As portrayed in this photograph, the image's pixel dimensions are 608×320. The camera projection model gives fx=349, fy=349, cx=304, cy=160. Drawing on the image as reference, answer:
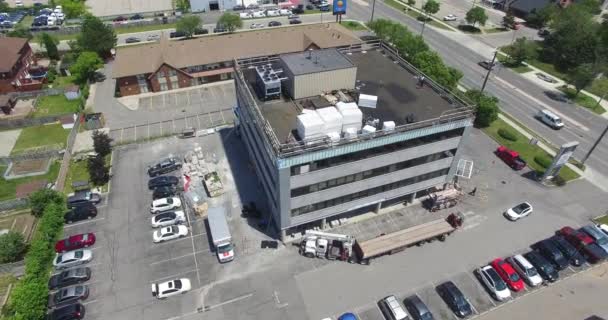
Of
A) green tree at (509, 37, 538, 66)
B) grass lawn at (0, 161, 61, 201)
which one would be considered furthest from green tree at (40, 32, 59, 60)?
green tree at (509, 37, 538, 66)

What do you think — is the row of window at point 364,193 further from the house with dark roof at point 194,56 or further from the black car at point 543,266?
the house with dark roof at point 194,56

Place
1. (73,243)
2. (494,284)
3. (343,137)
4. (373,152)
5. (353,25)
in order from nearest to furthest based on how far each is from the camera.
Result: (343,137) < (494,284) < (373,152) < (73,243) < (353,25)

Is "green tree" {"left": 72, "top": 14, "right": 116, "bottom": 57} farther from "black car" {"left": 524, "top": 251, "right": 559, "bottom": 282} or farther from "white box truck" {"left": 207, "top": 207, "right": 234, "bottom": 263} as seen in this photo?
"black car" {"left": 524, "top": 251, "right": 559, "bottom": 282}

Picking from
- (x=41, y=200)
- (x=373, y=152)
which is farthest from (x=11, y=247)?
(x=373, y=152)

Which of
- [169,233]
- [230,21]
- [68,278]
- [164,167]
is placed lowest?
[68,278]

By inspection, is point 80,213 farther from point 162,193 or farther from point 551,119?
point 551,119

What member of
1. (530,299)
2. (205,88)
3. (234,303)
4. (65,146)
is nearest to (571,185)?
(530,299)

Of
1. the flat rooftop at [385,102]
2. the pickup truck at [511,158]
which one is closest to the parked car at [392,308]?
the flat rooftop at [385,102]
